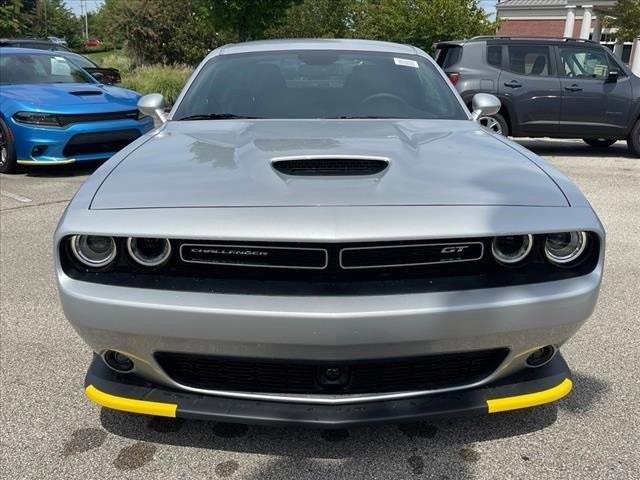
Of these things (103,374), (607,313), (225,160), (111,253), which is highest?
(225,160)

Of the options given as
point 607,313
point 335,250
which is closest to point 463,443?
point 335,250

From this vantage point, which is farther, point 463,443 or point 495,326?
point 463,443

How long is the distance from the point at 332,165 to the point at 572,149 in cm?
940

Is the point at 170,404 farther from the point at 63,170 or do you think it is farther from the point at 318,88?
the point at 63,170

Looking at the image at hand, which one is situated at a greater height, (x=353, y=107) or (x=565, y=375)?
(x=353, y=107)

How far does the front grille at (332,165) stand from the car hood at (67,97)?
18.5 feet

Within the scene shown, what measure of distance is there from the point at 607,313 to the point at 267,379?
2507mm

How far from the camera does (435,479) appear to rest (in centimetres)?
223

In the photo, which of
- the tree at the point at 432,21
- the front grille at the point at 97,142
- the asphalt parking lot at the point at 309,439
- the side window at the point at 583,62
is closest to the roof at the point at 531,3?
the tree at the point at 432,21

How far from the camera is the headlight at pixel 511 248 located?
214 centimetres

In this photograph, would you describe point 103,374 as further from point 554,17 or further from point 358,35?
point 554,17

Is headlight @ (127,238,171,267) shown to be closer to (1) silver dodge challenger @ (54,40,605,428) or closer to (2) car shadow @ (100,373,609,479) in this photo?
(1) silver dodge challenger @ (54,40,605,428)

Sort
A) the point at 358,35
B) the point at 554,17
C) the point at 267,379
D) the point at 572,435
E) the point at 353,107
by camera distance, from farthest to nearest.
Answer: the point at 554,17 → the point at 358,35 → the point at 353,107 → the point at 572,435 → the point at 267,379

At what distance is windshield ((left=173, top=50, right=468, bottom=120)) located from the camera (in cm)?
338
